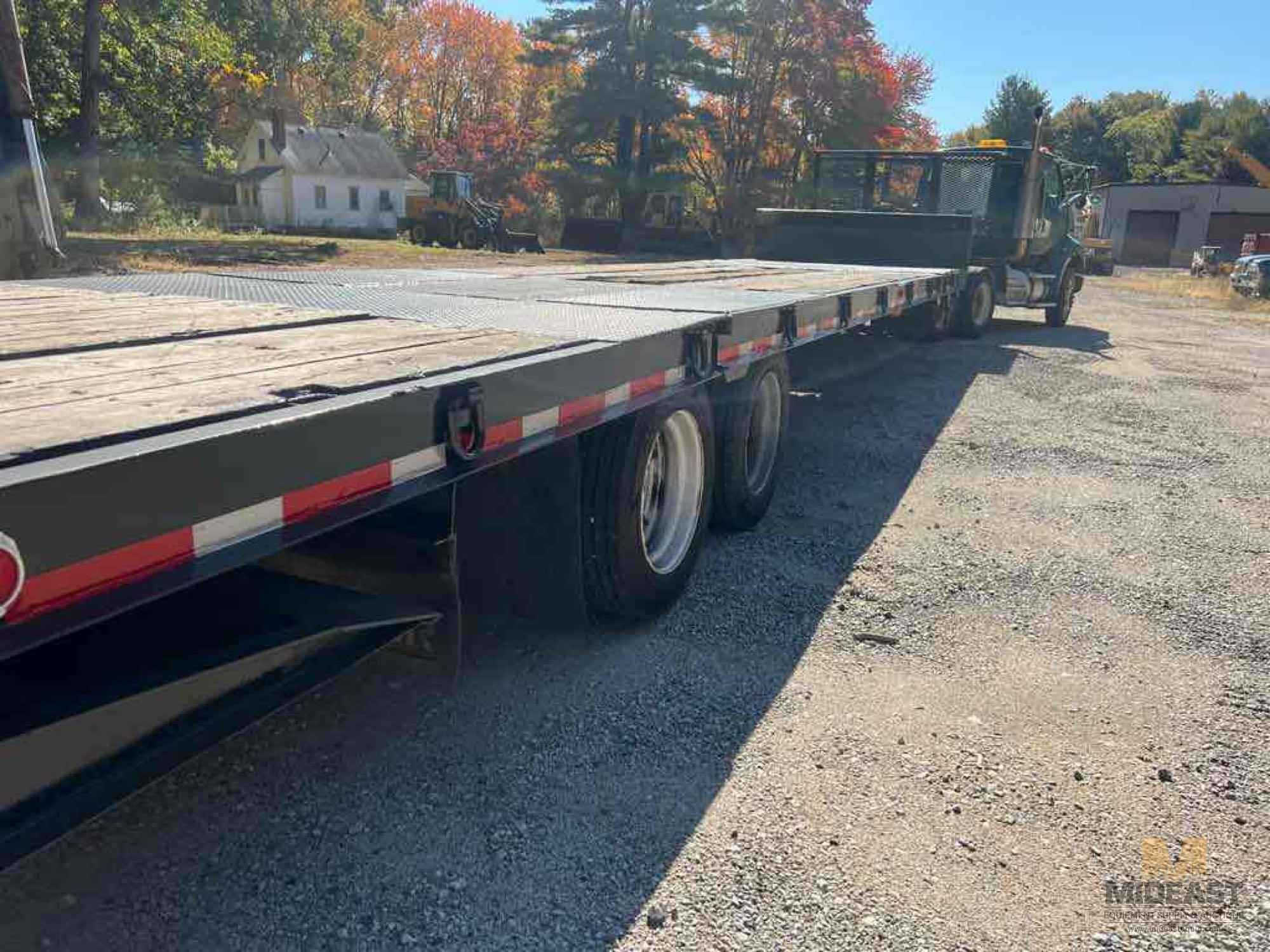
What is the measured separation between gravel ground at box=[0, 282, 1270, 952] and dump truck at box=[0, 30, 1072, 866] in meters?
0.43

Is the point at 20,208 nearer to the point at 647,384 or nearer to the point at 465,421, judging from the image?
the point at 647,384

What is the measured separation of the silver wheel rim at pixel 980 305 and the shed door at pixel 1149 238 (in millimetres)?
→ 44808

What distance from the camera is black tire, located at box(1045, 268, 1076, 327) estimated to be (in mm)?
15609

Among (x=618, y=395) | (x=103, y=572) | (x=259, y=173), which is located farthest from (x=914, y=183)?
(x=259, y=173)

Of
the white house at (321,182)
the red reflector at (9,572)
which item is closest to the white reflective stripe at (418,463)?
the red reflector at (9,572)

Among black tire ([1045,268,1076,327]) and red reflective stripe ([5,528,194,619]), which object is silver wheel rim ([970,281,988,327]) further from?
red reflective stripe ([5,528,194,619])

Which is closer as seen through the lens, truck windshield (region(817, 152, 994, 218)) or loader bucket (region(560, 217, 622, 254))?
truck windshield (region(817, 152, 994, 218))

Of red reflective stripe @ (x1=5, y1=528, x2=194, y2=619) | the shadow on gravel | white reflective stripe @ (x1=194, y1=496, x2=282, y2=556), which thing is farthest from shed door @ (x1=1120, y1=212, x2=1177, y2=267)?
red reflective stripe @ (x1=5, y1=528, x2=194, y2=619)

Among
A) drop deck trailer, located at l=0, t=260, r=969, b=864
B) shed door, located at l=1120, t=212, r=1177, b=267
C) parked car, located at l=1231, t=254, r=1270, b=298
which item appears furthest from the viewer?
shed door, located at l=1120, t=212, r=1177, b=267

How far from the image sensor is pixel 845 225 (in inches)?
506

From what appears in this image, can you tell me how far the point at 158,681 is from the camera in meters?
2.05

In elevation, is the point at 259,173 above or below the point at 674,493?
above

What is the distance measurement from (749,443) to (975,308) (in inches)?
369

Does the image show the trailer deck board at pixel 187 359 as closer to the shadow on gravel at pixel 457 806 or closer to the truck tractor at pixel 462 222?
the shadow on gravel at pixel 457 806
